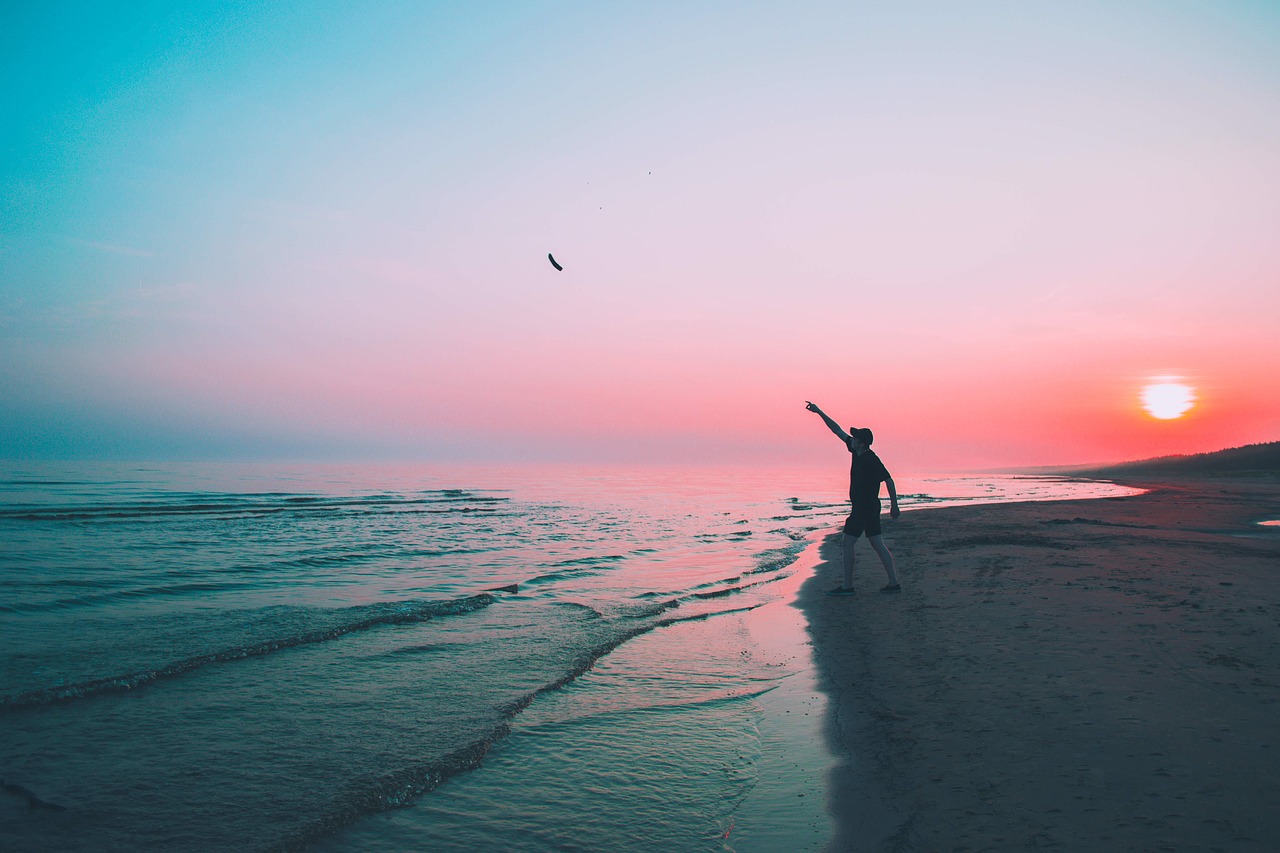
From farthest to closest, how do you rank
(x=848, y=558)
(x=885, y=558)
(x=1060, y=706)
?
(x=848, y=558), (x=885, y=558), (x=1060, y=706)

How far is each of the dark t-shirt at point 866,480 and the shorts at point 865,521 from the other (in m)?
0.03

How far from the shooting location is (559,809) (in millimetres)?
4000

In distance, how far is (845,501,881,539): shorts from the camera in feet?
32.3

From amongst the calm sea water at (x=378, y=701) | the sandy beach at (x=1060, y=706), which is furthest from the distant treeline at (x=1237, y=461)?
the calm sea water at (x=378, y=701)

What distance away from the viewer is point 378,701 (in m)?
5.97

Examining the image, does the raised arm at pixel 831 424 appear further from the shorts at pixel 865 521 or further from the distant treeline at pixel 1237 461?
the distant treeline at pixel 1237 461

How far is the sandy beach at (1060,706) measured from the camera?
11.1ft

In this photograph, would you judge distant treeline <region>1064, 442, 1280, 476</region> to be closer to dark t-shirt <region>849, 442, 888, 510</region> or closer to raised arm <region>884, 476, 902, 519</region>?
raised arm <region>884, 476, 902, 519</region>

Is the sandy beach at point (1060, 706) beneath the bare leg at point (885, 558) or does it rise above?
beneath

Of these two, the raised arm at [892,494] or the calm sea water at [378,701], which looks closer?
the calm sea water at [378,701]

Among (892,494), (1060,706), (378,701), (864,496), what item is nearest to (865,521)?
(864,496)

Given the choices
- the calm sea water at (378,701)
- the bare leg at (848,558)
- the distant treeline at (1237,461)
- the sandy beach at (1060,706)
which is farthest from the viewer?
the distant treeline at (1237,461)

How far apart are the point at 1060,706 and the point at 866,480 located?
5253 millimetres

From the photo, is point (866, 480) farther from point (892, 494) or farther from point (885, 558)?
point (885, 558)
